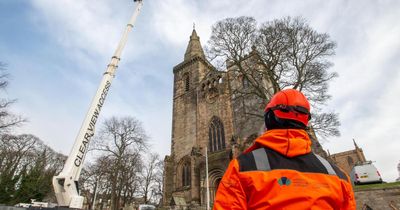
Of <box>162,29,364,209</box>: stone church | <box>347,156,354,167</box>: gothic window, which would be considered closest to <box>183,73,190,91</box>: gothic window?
<box>162,29,364,209</box>: stone church

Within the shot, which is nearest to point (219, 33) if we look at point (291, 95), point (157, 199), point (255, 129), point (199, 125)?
point (255, 129)

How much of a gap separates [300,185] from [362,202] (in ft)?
45.1

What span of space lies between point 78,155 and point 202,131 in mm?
16987

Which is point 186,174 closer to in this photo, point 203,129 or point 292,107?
point 203,129

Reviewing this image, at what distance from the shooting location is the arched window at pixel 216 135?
23.6 m

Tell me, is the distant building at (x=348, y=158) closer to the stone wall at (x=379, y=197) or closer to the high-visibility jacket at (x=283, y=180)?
the stone wall at (x=379, y=197)

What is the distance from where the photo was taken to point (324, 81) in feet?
46.6

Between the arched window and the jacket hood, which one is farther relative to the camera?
the arched window

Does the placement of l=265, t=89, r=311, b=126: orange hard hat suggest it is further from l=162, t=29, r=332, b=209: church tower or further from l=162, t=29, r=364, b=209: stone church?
l=162, t=29, r=364, b=209: stone church

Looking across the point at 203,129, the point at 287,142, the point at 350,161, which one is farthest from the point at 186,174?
the point at 350,161

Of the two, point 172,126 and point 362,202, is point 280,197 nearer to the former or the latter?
point 362,202

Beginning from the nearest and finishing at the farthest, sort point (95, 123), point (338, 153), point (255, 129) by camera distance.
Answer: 1. point (95, 123)
2. point (255, 129)
3. point (338, 153)

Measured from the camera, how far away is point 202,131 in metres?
25.2

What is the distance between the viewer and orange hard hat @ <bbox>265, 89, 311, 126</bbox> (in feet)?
5.84
